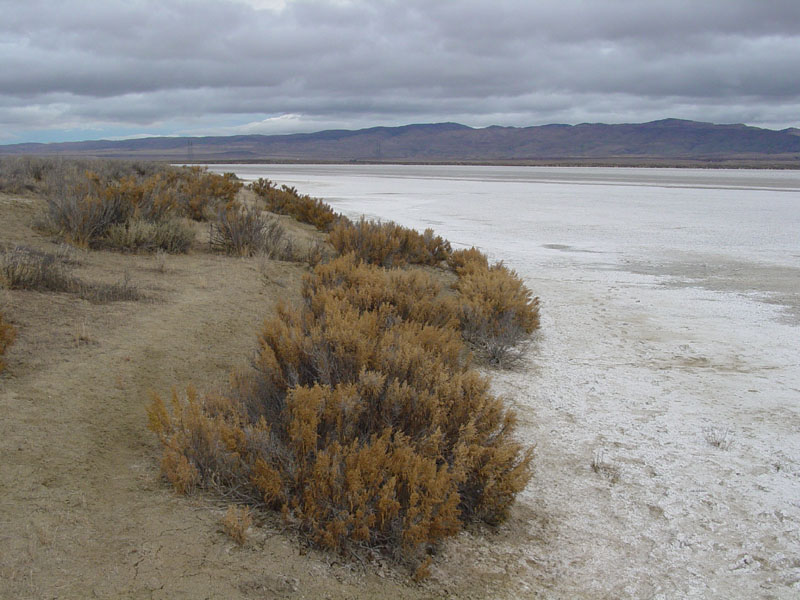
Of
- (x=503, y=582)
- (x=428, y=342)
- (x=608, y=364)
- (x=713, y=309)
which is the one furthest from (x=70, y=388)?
(x=713, y=309)

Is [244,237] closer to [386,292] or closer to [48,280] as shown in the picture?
Result: [48,280]

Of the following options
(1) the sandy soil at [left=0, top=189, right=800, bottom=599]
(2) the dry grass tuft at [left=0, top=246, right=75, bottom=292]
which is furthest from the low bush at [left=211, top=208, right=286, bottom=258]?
(2) the dry grass tuft at [left=0, top=246, right=75, bottom=292]

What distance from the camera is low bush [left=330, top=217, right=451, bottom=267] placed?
Answer: 1026 centimetres

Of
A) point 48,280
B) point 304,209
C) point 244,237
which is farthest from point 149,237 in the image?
point 304,209

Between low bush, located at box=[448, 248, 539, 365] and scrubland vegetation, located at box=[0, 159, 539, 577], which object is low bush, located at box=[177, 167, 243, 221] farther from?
scrubland vegetation, located at box=[0, 159, 539, 577]

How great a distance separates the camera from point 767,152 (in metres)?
193

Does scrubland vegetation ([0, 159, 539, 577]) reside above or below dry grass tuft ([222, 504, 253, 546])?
above

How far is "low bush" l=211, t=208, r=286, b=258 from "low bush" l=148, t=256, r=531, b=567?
520cm

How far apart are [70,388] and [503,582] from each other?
301cm

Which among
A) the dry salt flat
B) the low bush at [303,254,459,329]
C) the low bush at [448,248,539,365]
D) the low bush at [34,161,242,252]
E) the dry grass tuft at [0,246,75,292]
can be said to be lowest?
the dry salt flat

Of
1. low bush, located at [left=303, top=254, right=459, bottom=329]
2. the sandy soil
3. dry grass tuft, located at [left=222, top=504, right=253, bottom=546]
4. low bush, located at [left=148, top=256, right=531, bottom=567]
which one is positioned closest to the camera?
the sandy soil

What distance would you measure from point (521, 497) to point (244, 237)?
6.91 metres

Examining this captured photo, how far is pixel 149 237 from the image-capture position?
8719 millimetres

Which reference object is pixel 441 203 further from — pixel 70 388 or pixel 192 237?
pixel 70 388
